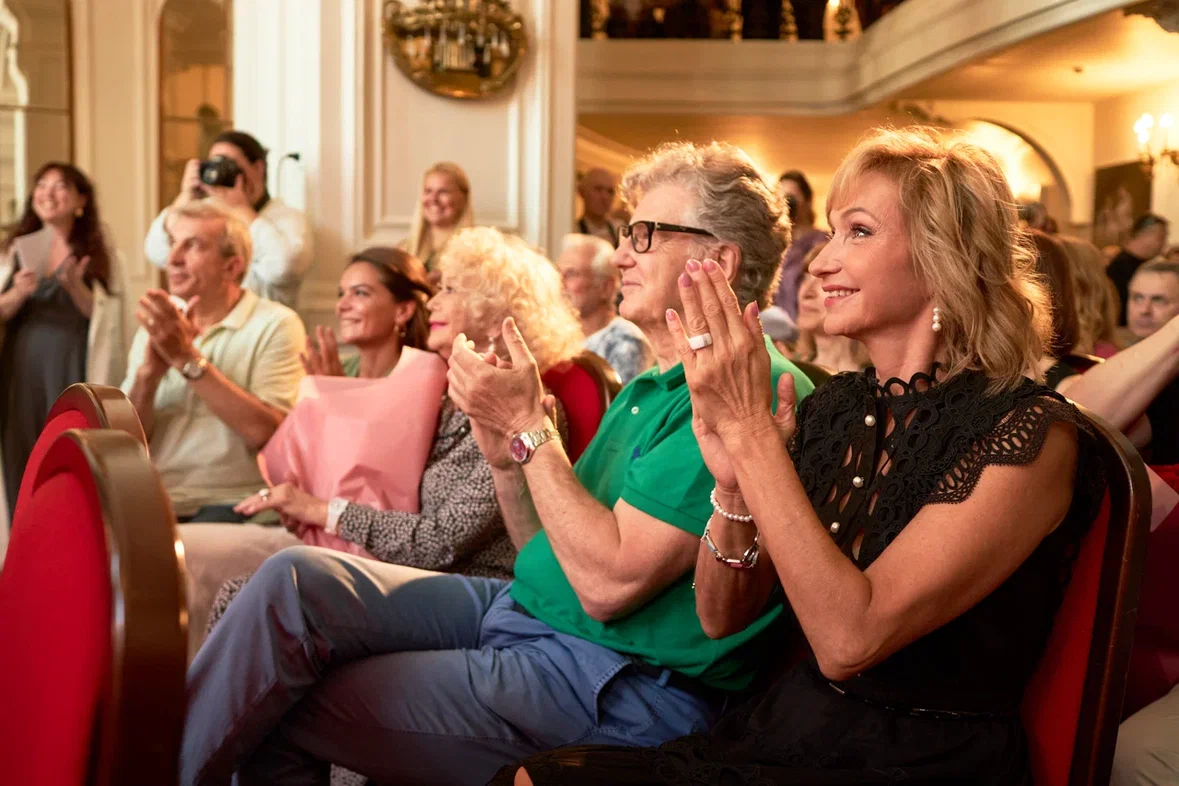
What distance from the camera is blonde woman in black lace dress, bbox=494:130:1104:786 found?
127 cm

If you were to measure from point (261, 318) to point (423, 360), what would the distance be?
0.93m

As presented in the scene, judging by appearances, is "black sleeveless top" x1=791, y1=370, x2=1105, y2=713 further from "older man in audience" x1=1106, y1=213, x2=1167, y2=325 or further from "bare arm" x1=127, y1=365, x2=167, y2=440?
"older man in audience" x1=1106, y1=213, x2=1167, y2=325

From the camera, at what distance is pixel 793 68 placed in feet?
31.7

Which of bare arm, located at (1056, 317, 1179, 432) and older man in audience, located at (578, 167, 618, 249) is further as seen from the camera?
older man in audience, located at (578, 167, 618, 249)

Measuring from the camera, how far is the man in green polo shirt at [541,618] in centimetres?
162

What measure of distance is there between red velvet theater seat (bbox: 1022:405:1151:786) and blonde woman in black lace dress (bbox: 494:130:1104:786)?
0.03 metres

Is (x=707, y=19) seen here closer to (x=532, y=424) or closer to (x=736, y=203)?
(x=736, y=203)

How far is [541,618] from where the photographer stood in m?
1.79

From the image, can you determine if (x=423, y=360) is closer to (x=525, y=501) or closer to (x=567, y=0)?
(x=525, y=501)

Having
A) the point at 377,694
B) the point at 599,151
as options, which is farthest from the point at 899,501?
the point at 599,151

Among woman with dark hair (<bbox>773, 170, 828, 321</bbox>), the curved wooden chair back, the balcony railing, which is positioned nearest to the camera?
the curved wooden chair back

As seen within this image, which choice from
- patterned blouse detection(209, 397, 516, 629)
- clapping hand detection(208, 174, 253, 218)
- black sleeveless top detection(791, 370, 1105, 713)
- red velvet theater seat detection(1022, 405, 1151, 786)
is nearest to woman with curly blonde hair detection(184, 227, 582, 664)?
patterned blouse detection(209, 397, 516, 629)

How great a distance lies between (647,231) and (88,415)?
3.11 feet

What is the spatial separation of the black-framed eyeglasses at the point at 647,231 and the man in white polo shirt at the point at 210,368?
4.65 feet
